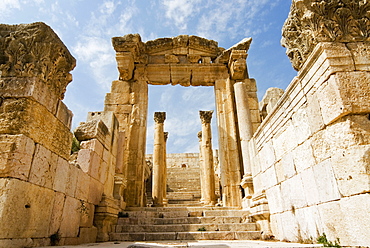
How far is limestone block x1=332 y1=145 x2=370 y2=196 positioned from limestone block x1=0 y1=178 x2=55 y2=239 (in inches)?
143

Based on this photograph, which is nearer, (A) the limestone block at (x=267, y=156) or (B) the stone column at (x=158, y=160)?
(A) the limestone block at (x=267, y=156)

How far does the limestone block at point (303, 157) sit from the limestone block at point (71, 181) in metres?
3.69

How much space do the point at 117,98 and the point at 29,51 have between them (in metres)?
5.46

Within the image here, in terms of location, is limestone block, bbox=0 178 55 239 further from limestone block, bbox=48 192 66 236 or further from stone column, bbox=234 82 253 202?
stone column, bbox=234 82 253 202

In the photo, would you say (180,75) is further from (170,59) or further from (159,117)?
(159,117)

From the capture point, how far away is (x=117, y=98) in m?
8.87

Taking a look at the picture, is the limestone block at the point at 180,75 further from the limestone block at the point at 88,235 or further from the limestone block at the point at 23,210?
the limestone block at the point at 23,210

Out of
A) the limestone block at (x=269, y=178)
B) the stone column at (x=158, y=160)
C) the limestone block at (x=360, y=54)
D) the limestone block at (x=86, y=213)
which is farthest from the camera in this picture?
the stone column at (x=158, y=160)

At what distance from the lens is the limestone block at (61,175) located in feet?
12.4

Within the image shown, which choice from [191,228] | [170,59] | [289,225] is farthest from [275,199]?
[170,59]

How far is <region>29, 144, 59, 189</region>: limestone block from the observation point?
3.21m

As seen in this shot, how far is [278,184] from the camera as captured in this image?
14.9 ft

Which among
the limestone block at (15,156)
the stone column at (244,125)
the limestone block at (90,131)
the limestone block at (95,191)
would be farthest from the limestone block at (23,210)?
the stone column at (244,125)

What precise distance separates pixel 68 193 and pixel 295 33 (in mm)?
4424
